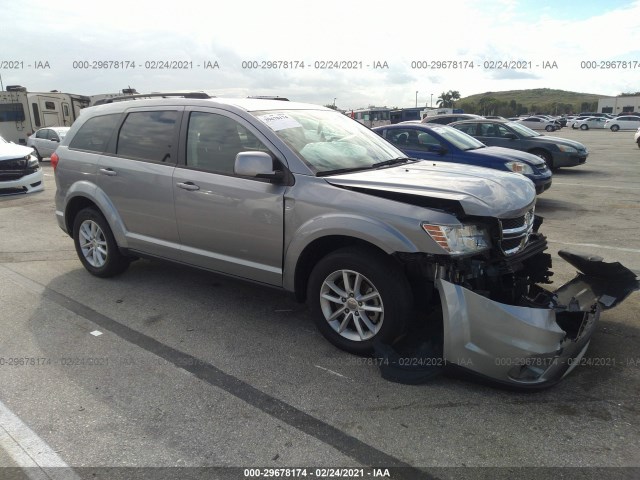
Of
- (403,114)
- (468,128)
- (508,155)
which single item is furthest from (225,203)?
(403,114)

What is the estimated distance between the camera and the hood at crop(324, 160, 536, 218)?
3279mm

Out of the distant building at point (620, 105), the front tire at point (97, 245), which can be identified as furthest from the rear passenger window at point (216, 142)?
the distant building at point (620, 105)

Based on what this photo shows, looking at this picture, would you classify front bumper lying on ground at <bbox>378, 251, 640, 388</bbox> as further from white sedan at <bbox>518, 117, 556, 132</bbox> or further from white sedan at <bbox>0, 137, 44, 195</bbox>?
white sedan at <bbox>518, 117, 556, 132</bbox>

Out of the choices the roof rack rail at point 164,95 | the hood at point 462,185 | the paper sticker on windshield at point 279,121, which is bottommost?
the hood at point 462,185

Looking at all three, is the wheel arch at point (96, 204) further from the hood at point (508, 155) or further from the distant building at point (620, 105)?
the distant building at point (620, 105)

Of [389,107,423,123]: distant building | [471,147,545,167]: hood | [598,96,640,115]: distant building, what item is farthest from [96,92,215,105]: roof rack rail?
[598,96,640,115]: distant building

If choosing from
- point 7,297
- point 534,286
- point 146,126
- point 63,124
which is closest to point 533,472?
point 534,286

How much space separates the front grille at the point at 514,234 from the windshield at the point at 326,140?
1.25 m

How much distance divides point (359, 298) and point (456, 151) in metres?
5.98

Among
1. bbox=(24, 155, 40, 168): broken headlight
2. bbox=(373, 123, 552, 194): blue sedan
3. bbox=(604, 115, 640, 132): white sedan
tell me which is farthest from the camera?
bbox=(604, 115, 640, 132): white sedan

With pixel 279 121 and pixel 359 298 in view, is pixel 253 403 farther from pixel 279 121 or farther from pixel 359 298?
pixel 279 121

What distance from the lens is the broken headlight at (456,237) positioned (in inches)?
124

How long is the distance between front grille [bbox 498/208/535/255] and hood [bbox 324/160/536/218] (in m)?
0.06

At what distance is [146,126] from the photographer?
4785 mm
